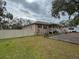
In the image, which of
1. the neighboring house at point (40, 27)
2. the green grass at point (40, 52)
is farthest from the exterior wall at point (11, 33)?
the green grass at point (40, 52)

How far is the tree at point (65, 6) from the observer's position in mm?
15900

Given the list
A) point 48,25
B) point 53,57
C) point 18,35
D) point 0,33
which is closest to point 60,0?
point 53,57

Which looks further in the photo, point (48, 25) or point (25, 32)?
point (48, 25)

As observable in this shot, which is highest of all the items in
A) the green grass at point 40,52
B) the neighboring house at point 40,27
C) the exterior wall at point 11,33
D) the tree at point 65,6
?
the tree at point 65,6

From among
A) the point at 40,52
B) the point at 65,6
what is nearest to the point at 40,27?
the point at 65,6

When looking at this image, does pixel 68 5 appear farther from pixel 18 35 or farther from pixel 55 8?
pixel 18 35

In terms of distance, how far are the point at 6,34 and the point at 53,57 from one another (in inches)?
676

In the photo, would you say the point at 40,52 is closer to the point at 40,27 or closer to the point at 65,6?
the point at 65,6

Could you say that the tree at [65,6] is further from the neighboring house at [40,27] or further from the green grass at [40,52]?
the neighboring house at [40,27]

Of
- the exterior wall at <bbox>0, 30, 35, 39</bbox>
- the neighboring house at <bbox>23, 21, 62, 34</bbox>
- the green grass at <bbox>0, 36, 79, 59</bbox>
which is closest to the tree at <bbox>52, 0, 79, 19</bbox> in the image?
the green grass at <bbox>0, 36, 79, 59</bbox>

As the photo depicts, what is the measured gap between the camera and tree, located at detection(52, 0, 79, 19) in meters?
15.9

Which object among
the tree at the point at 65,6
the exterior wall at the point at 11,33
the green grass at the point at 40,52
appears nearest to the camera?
the green grass at the point at 40,52

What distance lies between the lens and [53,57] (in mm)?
8812

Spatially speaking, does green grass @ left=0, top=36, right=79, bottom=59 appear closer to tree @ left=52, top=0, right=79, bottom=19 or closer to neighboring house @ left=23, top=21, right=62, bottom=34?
tree @ left=52, top=0, right=79, bottom=19
